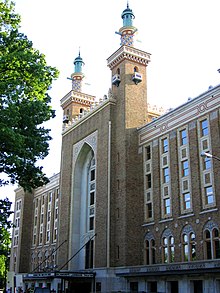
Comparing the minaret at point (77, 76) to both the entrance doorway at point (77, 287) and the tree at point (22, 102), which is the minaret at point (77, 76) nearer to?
the entrance doorway at point (77, 287)

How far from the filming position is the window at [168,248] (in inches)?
1351

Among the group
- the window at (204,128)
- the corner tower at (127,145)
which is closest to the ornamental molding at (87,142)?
the corner tower at (127,145)

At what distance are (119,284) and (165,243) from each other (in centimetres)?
566

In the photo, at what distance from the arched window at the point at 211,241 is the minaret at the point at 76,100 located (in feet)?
89.3

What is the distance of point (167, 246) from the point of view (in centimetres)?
3488

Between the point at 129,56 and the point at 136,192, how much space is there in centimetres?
1428

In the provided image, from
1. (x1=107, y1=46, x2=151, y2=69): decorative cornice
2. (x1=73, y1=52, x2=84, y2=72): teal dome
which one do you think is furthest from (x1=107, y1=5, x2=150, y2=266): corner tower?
(x1=73, y1=52, x2=84, y2=72): teal dome

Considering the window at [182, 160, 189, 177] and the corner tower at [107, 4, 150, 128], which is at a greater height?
the corner tower at [107, 4, 150, 128]

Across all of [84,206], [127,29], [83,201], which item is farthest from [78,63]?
[84,206]

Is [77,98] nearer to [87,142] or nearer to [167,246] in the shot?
[87,142]

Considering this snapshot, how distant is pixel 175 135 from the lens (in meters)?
36.6

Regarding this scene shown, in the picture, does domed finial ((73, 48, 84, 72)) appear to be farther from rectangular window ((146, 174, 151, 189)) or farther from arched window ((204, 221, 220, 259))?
arched window ((204, 221, 220, 259))

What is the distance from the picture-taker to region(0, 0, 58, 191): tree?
21.0m

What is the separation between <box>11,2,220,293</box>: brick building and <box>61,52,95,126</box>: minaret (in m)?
2.75
